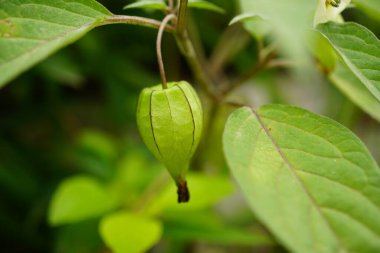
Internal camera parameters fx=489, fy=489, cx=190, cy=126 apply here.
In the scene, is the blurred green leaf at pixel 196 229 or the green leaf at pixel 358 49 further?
the blurred green leaf at pixel 196 229

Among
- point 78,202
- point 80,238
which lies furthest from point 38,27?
point 80,238

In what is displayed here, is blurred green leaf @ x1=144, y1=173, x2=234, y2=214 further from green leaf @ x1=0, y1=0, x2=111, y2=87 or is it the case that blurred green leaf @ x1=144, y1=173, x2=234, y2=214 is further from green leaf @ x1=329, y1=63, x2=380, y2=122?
green leaf @ x1=0, y1=0, x2=111, y2=87

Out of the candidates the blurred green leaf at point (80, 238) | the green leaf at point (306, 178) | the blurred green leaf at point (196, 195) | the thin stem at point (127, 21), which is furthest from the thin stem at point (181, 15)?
the blurred green leaf at point (80, 238)

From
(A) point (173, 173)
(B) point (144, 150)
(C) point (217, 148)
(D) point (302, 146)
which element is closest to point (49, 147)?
(B) point (144, 150)

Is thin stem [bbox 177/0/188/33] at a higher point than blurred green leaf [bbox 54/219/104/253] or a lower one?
higher

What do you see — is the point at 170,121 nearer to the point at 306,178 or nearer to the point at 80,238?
the point at 306,178

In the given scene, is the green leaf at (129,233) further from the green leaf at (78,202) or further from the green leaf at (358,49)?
the green leaf at (358,49)

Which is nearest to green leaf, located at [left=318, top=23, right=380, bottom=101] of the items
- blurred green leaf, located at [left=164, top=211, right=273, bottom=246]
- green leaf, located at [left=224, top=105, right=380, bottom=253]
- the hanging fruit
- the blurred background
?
green leaf, located at [left=224, top=105, right=380, bottom=253]

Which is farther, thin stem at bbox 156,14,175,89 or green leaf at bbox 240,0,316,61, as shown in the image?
thin stem at bbox 156,14,175,89
